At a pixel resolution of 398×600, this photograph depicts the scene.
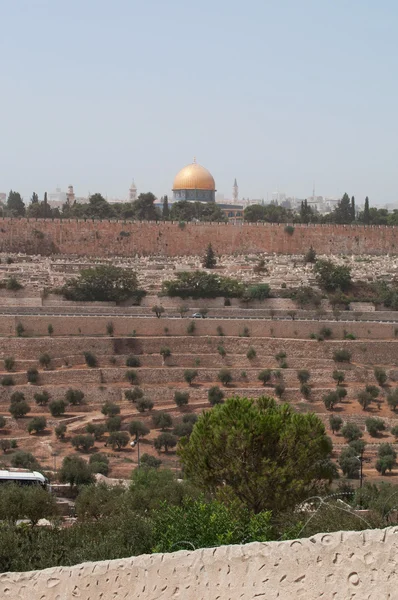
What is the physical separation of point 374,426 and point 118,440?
6099 mm

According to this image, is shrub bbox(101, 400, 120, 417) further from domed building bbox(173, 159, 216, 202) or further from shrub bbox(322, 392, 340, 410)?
domed building bbox(173, 159, 216, 202)

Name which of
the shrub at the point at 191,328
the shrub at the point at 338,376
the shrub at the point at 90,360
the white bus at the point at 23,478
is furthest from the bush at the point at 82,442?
the shrub at the point at 191,328

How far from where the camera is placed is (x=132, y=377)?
3008 cm

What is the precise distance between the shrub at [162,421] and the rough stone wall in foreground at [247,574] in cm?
2099

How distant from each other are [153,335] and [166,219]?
77.6 ft

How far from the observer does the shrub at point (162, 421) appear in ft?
88.1

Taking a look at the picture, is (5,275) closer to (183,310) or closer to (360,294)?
(183,310)

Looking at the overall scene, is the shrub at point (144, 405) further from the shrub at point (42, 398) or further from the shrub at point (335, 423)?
the shrub at point (335, 423)

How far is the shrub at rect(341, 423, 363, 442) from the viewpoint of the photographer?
2572 cm

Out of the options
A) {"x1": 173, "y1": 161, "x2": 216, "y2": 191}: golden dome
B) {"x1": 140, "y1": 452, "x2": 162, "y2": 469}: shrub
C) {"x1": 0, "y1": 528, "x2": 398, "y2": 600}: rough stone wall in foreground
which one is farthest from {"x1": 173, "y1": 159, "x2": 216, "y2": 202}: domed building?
{"x1": 0, "y1": 528, "x2": 398, "y2": 600}: rough stone wall in foreground

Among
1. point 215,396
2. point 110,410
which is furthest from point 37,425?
point 215,396

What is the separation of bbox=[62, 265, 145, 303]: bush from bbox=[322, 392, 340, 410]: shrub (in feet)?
35.8

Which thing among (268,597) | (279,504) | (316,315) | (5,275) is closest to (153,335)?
(316,315)

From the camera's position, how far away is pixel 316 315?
35.9 m
